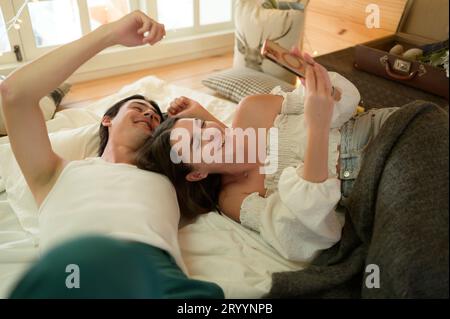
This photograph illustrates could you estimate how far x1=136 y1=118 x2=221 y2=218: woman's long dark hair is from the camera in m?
0.96

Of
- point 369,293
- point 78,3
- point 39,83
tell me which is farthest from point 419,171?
point 78,3

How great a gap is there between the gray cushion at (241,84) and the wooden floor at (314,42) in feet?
0.32

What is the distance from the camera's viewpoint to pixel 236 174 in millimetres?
1037

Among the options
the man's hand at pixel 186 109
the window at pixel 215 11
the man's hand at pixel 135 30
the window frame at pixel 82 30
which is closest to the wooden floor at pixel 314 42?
the window frame at pixel 82 30

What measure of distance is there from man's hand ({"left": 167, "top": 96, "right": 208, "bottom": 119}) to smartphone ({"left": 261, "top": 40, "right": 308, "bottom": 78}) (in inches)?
17.0

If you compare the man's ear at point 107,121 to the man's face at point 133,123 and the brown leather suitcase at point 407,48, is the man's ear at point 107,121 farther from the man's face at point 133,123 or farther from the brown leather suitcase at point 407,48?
the brown leather suitcase at point 407,48

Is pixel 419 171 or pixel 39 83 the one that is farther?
pixel 39 83

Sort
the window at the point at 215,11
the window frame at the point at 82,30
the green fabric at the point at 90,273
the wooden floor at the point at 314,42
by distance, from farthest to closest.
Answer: the window at the point at 215,11 < the window frame at the point at 82,30 < the wooden floor at the point at 314,42 < the green fabric at the point at 90,273

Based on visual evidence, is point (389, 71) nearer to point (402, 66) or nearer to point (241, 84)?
point (402, 66)

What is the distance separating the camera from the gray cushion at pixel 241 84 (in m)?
A: 1.64

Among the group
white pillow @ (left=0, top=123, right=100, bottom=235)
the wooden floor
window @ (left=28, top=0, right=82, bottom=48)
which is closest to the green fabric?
white pillow @ (left=0, top=123, right=100, bottom=235)

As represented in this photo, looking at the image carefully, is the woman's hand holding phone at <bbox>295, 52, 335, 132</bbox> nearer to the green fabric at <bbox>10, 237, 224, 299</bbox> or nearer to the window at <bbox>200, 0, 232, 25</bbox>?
the green fabric at <bbox>10, 237, 224, 299</bbox>
